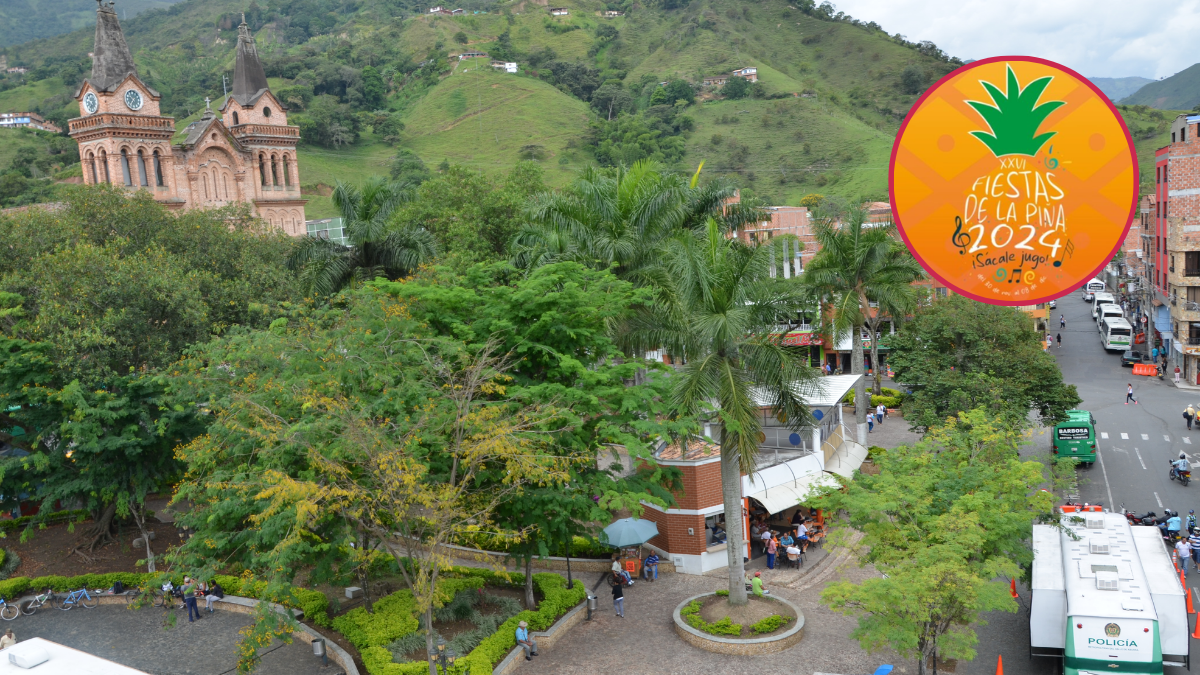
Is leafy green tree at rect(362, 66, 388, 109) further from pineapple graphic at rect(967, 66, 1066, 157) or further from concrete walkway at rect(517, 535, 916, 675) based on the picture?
pineapple graphic at rect(967, 66, 1066, 157)

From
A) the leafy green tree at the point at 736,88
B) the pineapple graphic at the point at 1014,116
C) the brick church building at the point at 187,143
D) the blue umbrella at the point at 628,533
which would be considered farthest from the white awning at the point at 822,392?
the leafy green tree at the point at 736,88

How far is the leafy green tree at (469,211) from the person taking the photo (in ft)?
120

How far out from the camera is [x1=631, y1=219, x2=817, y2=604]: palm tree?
18.6 m

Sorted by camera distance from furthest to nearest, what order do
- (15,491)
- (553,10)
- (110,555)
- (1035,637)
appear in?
1. (553,10)
2. (110,555)
3. (15,491)
4. (1035,637)

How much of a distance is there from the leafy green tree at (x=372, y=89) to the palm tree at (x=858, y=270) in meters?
111

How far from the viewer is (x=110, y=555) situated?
27.5 m

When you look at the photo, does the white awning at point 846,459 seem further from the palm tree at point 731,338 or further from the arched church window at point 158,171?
the arched church window at point 158,171

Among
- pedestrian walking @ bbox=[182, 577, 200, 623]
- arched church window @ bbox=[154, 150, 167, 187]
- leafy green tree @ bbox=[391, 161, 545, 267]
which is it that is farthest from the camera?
arched church window @ bbox=[154, 150, 167, 187]

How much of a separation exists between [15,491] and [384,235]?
552 inches

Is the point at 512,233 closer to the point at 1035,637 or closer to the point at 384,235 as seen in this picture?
the point at 384,235

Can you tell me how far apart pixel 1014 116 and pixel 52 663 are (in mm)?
12826

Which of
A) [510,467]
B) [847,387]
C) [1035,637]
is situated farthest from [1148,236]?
[510,467]

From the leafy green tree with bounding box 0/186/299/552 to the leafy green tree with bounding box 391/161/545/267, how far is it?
9.62 meters

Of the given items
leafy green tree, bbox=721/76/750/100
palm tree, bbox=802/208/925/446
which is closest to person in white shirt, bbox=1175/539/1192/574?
palm tree, bbox=802/208/925/446
